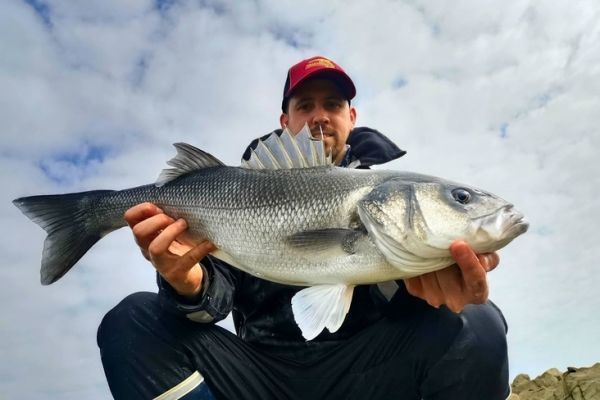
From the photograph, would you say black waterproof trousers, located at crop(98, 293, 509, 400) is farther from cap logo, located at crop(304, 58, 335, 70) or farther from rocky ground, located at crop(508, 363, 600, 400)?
rocky ground, located at crop(508, 363, 600, 400)

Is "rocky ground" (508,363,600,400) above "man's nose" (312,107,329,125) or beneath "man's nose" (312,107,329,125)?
beneath

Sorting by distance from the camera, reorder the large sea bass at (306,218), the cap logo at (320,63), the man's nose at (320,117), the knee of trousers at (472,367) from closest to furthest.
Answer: the large sea bass at (306,218), the knee of trousers at (472,367), the man's nose at (320,117), the cap logo at (320,63)

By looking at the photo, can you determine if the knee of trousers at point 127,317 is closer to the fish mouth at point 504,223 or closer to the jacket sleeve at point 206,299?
the jacket sleeve at point 206,299

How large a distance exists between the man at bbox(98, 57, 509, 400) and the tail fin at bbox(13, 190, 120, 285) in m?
0.47

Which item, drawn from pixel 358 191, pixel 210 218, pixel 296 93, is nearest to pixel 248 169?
pixel 210 218

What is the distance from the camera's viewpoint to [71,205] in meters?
3.55

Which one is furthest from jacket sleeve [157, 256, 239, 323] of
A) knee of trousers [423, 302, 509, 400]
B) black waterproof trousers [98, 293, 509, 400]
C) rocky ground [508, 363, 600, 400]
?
rocky ground [508, 363, 600, 400]

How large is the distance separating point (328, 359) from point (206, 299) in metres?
0.97

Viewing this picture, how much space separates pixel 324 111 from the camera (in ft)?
15.8

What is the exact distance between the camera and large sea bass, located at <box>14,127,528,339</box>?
2.61 metres

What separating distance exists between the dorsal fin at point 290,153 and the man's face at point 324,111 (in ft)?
4.67

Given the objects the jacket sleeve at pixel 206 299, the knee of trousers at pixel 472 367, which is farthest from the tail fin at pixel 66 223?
the knee of trousers at pixel 472 367

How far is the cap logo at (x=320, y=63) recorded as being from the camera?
189 inches

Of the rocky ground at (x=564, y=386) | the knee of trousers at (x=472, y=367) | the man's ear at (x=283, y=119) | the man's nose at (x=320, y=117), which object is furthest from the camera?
the rocky ground at (x=564, y=386)
